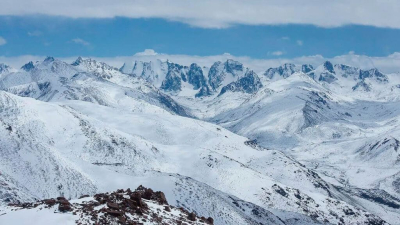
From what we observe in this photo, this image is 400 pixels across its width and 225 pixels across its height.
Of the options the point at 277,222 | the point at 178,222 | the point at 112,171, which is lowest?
the point at 277,222

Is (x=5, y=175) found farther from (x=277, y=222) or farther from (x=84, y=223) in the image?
(x=84, y=223)

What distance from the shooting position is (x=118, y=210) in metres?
57.8

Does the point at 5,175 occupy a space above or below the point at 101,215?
below

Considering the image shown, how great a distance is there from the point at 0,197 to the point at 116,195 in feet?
268

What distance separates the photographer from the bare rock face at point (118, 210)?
55.8m

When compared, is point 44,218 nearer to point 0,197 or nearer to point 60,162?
point 0,197

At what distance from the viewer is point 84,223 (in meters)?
54.2

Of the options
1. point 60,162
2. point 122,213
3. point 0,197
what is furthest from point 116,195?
point 60,162

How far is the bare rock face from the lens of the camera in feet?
183

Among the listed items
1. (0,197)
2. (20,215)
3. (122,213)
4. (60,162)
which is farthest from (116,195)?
(60,162)

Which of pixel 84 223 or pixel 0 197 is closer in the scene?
pixel 84 223

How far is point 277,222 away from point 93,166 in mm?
71796

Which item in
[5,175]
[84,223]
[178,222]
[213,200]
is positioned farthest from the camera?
[213,200]

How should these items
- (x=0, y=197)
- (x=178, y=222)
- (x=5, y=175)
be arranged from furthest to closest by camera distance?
(x=5, y=175) → (x=0, y=197) → (x=178, y=222)
